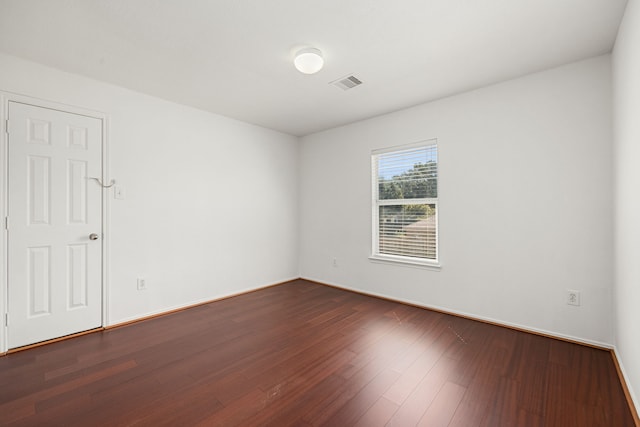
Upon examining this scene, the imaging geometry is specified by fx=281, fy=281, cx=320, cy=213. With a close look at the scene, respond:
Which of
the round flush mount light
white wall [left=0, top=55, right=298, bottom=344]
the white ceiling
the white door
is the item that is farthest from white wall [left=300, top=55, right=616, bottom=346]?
the white door

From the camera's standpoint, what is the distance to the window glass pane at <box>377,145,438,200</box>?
3504 millimetres

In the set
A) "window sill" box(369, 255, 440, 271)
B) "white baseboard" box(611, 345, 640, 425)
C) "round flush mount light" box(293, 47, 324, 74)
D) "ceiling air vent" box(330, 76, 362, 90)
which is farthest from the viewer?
"window sill" box(369, 255, 440, 271)

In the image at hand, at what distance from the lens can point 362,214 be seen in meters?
4.16

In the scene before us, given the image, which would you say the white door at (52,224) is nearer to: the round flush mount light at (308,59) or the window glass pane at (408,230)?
the round flush mount light at (308,59)

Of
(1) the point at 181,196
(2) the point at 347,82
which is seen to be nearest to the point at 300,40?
(2) the point at 347,82

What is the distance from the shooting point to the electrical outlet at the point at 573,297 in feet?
8.21

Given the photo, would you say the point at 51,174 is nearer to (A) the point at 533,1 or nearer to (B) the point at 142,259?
(B) the point at 142,259

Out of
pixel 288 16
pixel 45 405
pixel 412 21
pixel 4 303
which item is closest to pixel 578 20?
pixel 412 21

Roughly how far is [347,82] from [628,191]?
2.37m

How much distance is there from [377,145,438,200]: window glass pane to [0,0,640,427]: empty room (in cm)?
3

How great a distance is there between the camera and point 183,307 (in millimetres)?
3500

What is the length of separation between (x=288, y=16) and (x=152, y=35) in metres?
1.07

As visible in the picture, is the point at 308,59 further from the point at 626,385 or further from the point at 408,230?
the point at 626,385

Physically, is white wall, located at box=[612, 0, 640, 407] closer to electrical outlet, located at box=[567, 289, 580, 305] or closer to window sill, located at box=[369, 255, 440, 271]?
electrical outlet, located at box=[567, 289, 580, 305]
